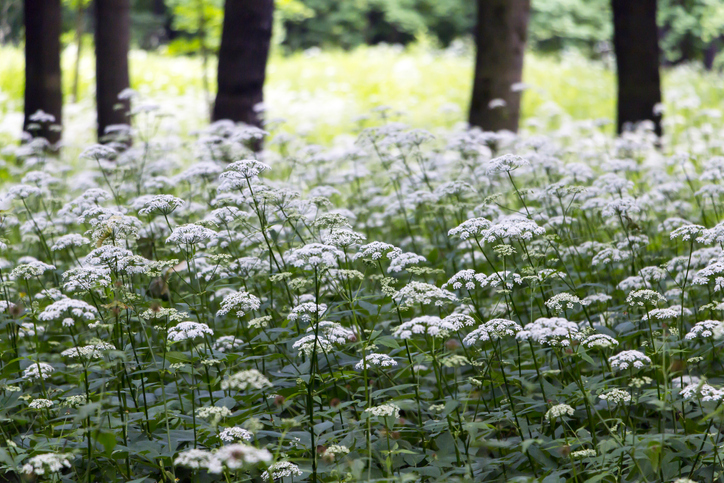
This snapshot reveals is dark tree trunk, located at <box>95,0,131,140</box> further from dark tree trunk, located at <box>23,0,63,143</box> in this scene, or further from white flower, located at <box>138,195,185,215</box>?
white flower, located at <box>138,195,185,215</box>

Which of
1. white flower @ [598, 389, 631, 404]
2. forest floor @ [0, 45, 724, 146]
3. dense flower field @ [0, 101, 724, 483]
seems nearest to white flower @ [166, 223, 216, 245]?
dense flower field @ [0, 101, 724, 483]

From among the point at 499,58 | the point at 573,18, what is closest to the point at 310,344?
the point at 499,58

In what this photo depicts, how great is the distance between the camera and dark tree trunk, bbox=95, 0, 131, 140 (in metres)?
9.58

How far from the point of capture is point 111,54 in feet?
31.7

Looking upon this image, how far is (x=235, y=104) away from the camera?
24.7 ft

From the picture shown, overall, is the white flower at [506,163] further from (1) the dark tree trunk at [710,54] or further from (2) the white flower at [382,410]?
(1) the dark tree trunk at [710,54]

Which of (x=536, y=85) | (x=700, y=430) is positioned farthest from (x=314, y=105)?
(x=700, y=430)

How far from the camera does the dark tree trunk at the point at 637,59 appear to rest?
8.88 meters

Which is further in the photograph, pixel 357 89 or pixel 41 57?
pixel 357 89

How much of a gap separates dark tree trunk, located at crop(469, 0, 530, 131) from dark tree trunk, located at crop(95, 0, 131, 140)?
18.0ft

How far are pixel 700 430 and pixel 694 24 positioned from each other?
993 inches

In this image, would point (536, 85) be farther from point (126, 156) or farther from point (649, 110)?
point (126, 156)

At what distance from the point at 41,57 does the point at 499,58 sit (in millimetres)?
6757

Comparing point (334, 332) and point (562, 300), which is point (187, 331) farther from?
point (562, 300)
